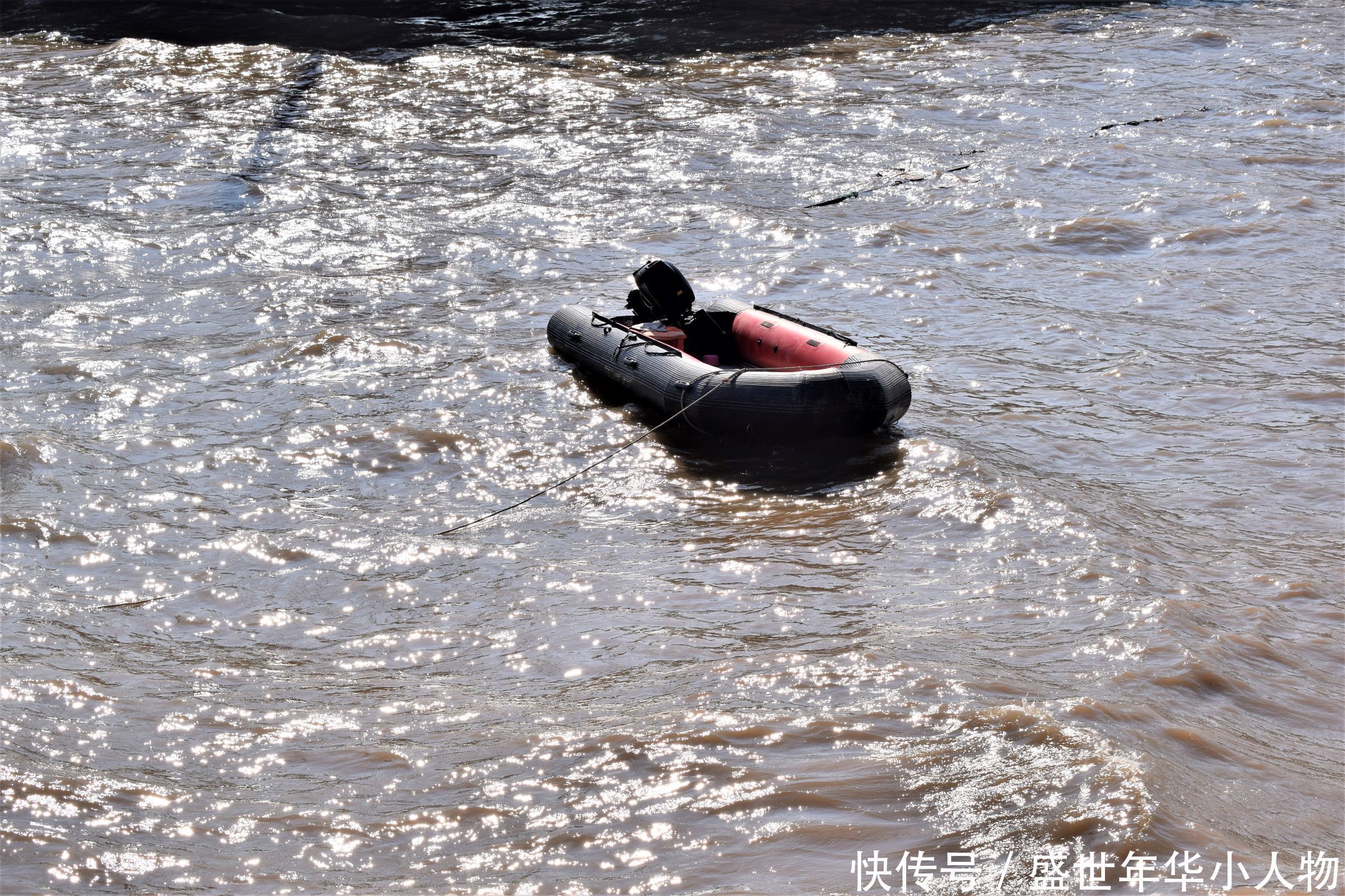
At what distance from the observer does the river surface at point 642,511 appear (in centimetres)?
393

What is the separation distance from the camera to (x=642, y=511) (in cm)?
656

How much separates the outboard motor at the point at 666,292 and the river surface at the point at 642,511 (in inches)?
28.9

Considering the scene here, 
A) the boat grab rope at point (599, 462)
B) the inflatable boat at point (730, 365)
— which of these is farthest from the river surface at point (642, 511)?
the inflatable boat at point (730, 365)

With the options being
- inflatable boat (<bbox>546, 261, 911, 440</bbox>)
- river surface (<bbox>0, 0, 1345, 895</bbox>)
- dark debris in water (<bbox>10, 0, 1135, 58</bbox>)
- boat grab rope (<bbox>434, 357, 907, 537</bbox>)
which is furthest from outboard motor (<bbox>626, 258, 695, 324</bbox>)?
dark debris in water (<bbox>10, 0, 1135, 58</bbox>)

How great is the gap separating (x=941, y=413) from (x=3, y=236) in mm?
7813

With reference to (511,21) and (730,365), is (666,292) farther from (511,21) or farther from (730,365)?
(511,21)

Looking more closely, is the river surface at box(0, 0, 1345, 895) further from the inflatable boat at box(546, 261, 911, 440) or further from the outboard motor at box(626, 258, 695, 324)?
the outboard motor at box(626, 258, 695, 324)

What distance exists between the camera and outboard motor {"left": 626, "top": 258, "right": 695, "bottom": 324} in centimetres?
826

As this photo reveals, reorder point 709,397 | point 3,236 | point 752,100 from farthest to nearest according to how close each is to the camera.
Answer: point 752,100 → point 3,236 → point 709,397

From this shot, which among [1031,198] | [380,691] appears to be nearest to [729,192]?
[1031,198]

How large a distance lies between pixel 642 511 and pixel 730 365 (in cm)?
189

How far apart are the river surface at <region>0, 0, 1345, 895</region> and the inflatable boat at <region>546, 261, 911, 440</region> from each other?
8.4 inches

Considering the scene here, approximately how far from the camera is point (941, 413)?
7551 mm

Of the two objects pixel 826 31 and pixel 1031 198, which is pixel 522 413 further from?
pixel 826 31
